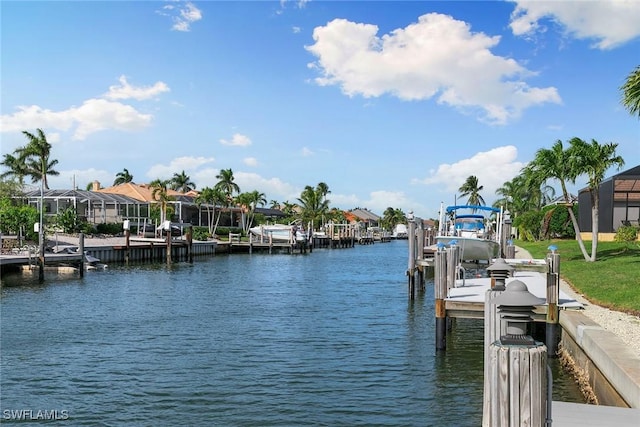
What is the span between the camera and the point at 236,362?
589 inches

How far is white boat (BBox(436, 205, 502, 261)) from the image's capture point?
30828 mm

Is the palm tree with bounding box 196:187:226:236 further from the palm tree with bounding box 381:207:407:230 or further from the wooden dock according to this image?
the palm tree with bounding box 381:207:407:230

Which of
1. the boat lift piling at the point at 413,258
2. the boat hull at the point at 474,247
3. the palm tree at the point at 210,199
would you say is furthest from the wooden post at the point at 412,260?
the palm tree at the point at 210,199

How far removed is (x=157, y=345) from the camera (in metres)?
16.9

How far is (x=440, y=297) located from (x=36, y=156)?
84.5 meters

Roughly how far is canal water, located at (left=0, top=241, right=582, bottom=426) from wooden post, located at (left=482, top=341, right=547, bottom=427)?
16.8ft

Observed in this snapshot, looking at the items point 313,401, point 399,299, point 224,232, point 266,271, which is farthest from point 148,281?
point 224,232

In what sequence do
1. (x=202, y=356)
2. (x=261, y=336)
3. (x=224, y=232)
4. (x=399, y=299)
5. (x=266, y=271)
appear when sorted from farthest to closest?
(x=224, y=232), (x=266, y=271), (x=399, y=299), (x=261, y=336), (x=202, y=356)

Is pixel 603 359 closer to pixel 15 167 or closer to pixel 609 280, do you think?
pixel 609 280

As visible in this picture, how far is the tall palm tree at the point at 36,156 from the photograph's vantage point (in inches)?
3287

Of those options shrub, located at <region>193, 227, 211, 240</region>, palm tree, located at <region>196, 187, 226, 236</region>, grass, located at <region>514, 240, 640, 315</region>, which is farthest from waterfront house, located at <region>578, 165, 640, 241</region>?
palm tree, located at <region>196, 187, 226, 236</region>

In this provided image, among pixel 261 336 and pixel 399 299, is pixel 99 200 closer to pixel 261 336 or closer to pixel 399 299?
pixel 399 299

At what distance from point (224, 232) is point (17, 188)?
3105cm

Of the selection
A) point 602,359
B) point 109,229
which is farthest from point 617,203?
point 109,229
